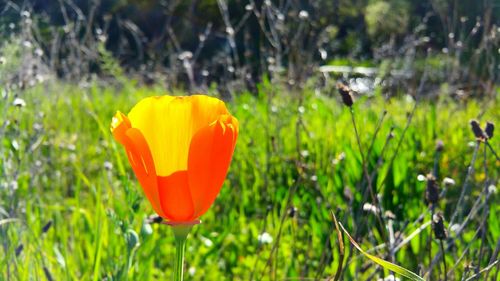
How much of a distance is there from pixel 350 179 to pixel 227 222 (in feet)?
1.42

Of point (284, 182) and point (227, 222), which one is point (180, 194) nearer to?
point (227, 222)

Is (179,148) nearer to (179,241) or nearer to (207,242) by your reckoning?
(179,241)

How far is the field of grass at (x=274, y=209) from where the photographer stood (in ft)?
5.26

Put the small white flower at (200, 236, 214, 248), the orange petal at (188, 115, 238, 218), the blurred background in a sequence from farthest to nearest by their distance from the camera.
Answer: the small white flower at (200, 236, 214, 248), the blurred background, the orange petal at (188, 115, 238, 218)

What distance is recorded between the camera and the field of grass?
1603 millimetres

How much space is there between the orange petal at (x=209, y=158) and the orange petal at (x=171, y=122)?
26 millimetres

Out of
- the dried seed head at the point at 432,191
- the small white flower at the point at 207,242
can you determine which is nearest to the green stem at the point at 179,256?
the dried seed head at the point at 432,191

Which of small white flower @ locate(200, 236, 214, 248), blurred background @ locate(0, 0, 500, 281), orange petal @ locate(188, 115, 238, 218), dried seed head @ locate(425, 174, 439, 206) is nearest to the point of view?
orange petal @ locate(188, 115, 238, 218)

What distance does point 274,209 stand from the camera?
225 cm

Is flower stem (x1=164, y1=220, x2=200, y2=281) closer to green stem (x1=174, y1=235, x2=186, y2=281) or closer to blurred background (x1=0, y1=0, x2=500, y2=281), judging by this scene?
green stem (x1=174, y1=235, x2=186, y2=281)

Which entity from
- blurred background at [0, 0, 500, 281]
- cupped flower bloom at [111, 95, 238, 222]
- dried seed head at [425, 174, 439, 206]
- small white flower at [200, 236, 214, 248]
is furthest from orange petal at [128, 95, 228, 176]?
small white flower at [200, 236, 214, 248]

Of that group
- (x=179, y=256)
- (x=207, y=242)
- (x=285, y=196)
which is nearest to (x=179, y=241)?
(x=179, y=256)

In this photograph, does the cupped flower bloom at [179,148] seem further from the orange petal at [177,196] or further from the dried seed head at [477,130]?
the dried seed head at [477,130]

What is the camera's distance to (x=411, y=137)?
114 inches
